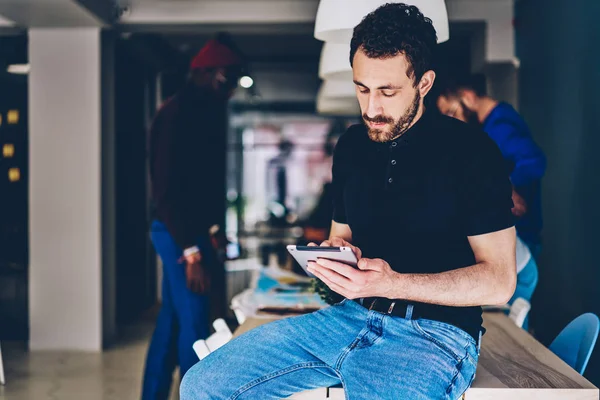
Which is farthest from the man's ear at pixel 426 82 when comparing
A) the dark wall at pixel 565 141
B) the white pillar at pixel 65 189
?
the white pillar at pixel 65 189

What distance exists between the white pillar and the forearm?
3.85 meters

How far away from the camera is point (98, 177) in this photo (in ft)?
16.0

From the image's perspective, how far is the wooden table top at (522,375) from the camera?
152cm

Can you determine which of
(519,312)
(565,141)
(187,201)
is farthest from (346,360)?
(565,141)

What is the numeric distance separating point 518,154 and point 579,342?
121 cm

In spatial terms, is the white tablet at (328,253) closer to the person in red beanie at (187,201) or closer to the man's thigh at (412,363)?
the man's thigh at (412,363)

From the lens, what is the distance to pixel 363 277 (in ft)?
4.72

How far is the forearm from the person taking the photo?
146 cm

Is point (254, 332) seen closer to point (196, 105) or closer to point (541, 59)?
point (196, 105)

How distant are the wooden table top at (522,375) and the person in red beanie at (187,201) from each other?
4.53 feet

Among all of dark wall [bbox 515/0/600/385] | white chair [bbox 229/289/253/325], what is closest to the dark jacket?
white chair [bbox 229/289/253/325]

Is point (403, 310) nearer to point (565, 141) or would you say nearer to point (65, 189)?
point (565, 141)

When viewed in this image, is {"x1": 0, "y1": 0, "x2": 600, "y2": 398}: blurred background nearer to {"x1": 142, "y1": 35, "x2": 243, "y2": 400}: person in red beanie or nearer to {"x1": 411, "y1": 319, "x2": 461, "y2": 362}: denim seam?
{"x1": 142, "y1": 35, "x2": 243, "y2": 400}: person in red beanie

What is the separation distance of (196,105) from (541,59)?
2.55m
